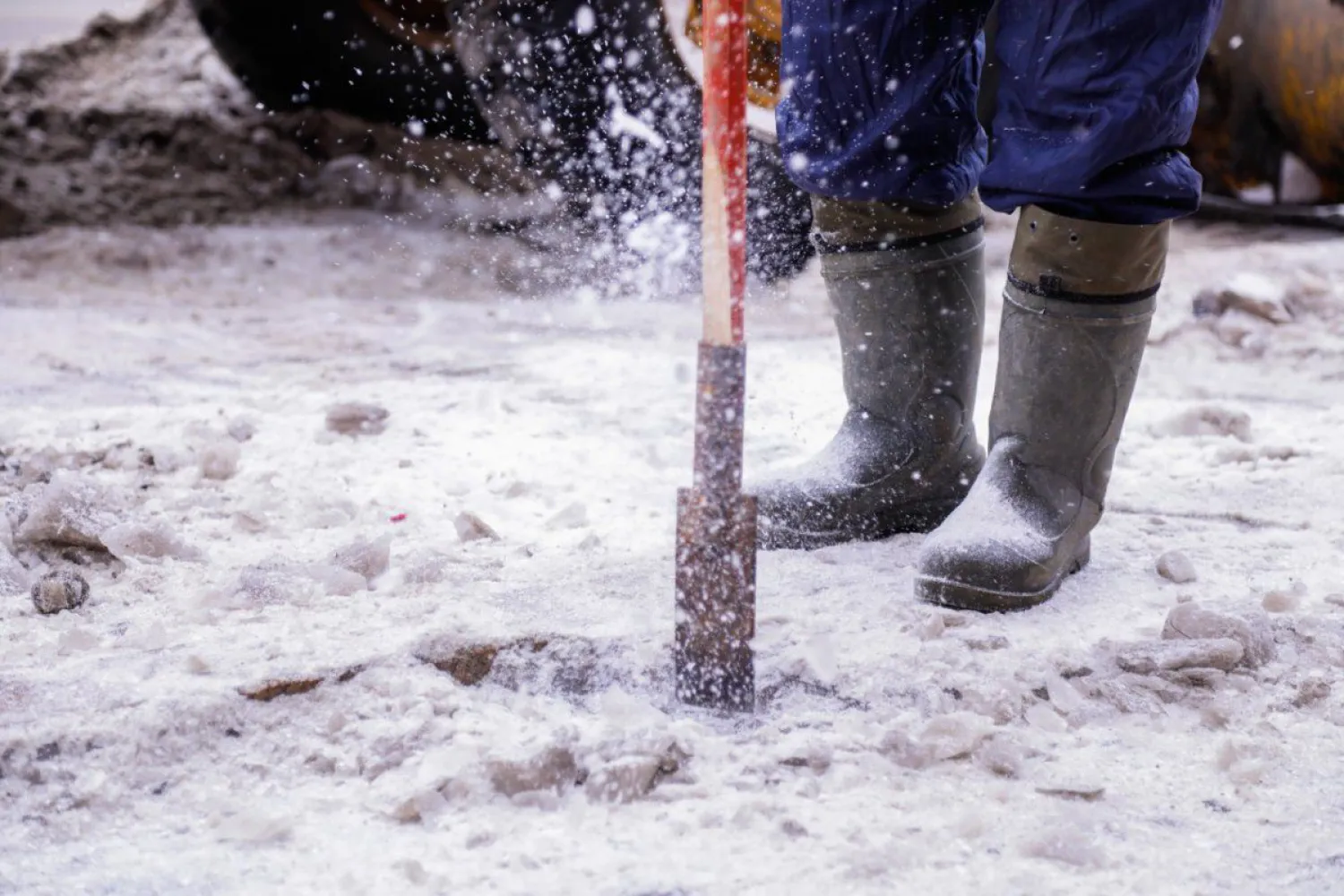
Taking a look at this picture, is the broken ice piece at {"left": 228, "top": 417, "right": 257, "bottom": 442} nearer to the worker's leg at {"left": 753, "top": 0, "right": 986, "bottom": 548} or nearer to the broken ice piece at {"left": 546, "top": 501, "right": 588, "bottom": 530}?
the broken ice piece at {"left": 546, "top": 501, "right": 588, "bottom": 530}

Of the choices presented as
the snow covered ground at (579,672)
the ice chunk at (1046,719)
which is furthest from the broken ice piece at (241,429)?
the ice chunk at (1046,719)

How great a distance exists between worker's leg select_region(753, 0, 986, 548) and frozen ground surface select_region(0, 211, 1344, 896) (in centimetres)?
8

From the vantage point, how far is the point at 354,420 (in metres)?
1.95

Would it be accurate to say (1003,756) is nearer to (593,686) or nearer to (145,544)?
(593,686)

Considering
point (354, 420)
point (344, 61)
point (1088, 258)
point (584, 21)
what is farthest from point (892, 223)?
point (344, 61)

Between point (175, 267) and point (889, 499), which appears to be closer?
point (889, 499)

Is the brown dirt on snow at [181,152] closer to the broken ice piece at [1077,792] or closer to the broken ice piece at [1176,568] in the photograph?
the broken ice piece at [1176,568]

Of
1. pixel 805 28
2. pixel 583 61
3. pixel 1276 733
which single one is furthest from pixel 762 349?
pixel 1276 733

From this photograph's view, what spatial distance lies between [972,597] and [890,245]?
1.42 feet

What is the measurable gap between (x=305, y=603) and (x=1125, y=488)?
3.54 feet

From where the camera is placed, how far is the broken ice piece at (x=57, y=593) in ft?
4.13

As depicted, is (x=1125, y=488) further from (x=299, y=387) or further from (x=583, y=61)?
(x=583, y=61)

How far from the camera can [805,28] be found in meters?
1.44

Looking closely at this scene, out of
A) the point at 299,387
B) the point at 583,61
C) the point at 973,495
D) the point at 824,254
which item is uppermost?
the point at 583,61
